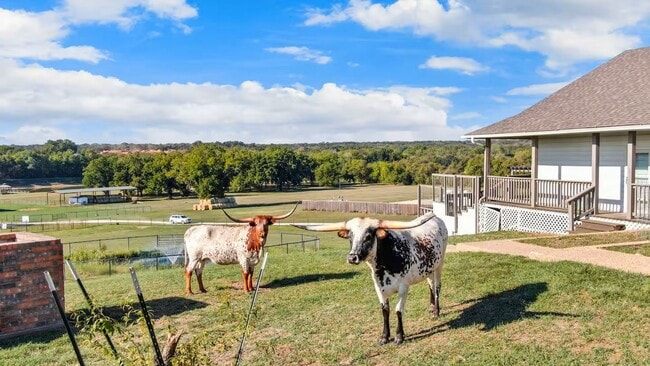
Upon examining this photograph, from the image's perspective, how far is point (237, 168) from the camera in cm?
11275

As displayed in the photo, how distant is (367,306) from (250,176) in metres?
106

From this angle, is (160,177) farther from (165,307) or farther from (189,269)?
(165,307)

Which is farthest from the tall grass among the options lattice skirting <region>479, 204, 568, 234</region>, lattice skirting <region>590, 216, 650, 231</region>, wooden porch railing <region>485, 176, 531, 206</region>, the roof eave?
wooden porch railing <region>485, 176, 531, 206</region>

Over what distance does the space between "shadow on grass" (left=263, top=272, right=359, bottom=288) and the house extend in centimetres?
885

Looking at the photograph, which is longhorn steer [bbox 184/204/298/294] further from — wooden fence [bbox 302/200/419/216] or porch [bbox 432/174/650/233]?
wooden fence [bbox 302/200/419/216]

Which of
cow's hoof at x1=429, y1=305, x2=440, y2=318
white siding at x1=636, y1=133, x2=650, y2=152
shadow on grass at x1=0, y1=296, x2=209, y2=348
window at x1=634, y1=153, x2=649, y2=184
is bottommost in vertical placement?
shadow on grass at x1=0, y1=296, x2=209, y2=348

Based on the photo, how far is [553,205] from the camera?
19219 millimetres

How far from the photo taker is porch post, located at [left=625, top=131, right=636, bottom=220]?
16.1 meters

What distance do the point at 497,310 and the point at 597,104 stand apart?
1391 centimetres

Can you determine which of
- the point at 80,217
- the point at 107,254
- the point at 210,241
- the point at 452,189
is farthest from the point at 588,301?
the point at 80,217

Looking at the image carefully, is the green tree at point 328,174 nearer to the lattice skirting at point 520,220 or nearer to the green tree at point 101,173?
the green tree at point 101,173

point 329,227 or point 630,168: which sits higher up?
point 630,168

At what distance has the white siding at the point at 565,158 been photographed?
1978cm

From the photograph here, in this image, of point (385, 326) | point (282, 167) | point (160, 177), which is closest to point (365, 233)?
point (385, 326)
